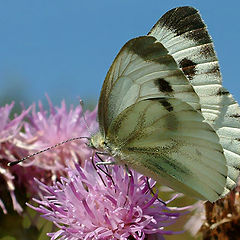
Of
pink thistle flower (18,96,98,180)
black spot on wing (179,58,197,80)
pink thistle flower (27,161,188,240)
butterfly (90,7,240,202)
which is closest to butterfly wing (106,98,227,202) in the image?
butterfly (90,7,240,202)

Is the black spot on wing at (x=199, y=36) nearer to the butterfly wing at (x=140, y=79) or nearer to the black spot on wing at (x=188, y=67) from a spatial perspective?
the black spot on wing at (x=188, y=67)

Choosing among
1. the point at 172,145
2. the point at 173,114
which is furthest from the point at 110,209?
the point at 173,114

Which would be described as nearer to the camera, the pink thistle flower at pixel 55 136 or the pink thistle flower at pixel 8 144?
the pink thistle flower at pixel 8 144

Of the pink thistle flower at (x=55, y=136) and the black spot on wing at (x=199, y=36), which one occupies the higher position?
the black spot on wing at (x=199, y=36)

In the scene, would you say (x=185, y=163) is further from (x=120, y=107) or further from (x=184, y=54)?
(x=184, y=54)

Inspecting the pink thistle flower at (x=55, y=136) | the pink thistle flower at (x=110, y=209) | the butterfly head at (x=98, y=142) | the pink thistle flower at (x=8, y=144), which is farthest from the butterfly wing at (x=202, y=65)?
the pink thistle flower at (x=8, y=144)

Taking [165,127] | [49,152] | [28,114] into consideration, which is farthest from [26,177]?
[165,127]

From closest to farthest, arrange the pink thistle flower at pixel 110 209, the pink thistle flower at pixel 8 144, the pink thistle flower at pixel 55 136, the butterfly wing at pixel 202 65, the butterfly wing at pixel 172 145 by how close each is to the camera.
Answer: the butterfly wing at pixel 172 145 → the pink thistle flower at pixel 110 209 → the butterfly wing at pixel 202 65 → the pink thistle flower at pixel 8 144 → the pink thistle flower at pixel 55 136

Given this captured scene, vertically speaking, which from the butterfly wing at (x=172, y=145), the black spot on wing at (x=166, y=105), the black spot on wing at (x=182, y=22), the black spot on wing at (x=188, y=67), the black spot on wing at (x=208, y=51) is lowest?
the butterfly wing at (x=172, y=145)
